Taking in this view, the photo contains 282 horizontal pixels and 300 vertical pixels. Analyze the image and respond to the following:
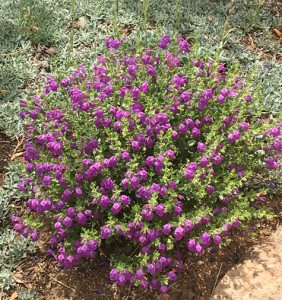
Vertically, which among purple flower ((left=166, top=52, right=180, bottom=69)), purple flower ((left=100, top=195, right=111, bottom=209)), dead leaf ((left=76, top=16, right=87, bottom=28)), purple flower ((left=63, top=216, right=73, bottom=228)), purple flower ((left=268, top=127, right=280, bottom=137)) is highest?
purple flower ((left=166, top=52, right=180, bottom=69))

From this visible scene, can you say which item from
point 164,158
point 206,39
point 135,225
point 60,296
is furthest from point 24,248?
point 206,39

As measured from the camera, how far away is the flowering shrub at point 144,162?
8.84 ft

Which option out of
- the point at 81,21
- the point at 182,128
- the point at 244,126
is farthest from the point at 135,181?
the point at 81,21

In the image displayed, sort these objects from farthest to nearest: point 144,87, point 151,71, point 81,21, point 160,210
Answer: point 81,21
point 151,71
point 144,87
point 160,210

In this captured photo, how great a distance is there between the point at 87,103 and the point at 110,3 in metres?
2.35

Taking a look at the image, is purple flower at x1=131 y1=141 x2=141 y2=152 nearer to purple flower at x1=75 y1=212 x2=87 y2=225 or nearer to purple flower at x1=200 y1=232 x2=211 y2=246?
purple flower at x1=75 y1=212 x2=87 y2=225

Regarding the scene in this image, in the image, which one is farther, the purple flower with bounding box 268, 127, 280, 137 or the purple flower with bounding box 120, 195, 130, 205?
the purple flower with bounding box 268, 127, 280, 137

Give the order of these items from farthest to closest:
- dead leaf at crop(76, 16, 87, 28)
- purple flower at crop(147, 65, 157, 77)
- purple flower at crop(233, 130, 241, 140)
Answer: dead leaf at crop(76, 16, 87, 28) → purple flower at crop(147, 65, 157, 77) → purple flower at crop(233, 130, 241, 140)

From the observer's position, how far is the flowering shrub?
8.84 feet

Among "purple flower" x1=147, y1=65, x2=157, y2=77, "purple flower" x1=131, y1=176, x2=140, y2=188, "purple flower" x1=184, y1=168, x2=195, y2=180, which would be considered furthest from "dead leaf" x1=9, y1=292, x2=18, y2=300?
"purple flower" x1=147, y1=65, x2=157, y2=77

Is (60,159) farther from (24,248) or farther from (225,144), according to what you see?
(225,144)

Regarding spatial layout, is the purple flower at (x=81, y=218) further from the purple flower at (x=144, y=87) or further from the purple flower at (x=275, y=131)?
the purple flower at (x=275, y=131)

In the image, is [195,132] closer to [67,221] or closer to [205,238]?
[205,238]

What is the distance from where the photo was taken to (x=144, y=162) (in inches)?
113
